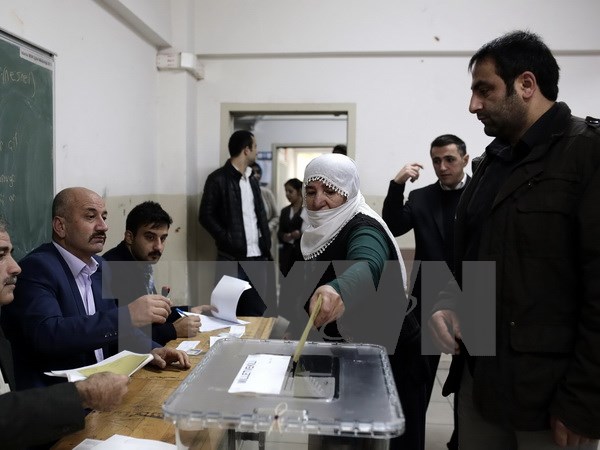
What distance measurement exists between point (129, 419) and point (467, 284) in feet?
3.10

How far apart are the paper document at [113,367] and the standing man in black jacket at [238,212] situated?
2462mm

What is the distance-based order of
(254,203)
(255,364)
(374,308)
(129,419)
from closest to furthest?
(255,364) < (129,419) < (374,308) < (254,203)

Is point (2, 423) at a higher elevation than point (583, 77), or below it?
below

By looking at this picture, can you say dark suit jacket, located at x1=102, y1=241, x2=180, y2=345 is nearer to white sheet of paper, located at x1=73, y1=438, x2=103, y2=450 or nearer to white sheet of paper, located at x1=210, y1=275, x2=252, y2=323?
white sheet of paper, located at x1=210, y1=275, x2=252, y2=323

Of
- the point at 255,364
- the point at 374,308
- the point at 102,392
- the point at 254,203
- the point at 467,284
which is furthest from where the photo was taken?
the point at 254,203

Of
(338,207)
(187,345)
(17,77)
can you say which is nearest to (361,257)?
(338,207)

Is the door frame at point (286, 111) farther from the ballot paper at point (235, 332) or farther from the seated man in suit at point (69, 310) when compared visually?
the seated man in suit at point (69, 310)

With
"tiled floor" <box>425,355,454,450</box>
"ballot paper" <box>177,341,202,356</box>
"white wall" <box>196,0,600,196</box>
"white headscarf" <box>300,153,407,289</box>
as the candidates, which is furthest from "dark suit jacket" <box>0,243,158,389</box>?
"white wall" <box>196,0,600,196</box>

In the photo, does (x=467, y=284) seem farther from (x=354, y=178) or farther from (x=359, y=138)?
(x=359, y=138)

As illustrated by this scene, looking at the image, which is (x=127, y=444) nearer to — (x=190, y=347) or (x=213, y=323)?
(x=190, y=347)

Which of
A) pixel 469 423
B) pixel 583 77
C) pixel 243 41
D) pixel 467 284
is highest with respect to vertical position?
pixel 243 41

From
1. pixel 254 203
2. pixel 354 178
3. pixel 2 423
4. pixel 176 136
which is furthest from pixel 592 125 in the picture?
pixel 176 136

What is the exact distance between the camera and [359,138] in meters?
4.36

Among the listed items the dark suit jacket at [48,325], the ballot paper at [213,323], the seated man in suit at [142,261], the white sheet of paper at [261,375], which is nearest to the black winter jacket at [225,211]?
Answer: the seated man in suit at [142,261]
